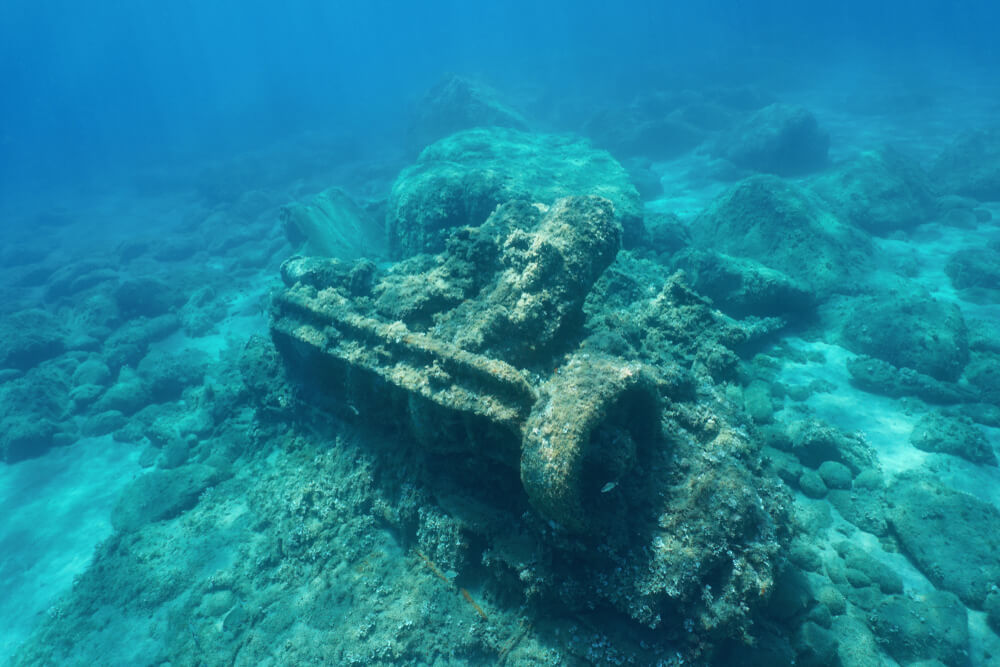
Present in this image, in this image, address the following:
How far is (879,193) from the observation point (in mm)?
15008

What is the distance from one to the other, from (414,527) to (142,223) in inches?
1550

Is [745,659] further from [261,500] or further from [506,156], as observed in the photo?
[506,156]

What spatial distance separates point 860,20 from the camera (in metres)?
76.6

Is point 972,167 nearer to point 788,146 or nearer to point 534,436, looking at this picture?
point 788,146

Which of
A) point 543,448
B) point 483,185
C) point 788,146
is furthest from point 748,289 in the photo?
point 788,146

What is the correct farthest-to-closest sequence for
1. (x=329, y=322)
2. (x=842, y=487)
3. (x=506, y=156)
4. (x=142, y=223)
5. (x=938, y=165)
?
(x=142, y=223) → (x=938, y=165) → (x=506, y=156) → (x=329, y=322) → (x=842, y=487)

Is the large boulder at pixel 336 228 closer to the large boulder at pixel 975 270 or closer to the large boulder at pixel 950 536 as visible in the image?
the large boulder at pixel 950 536

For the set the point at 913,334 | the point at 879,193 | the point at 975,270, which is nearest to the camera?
the point at 913,334

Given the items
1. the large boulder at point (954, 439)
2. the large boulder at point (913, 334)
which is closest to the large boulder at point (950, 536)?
the large boulder at point (954, 439)

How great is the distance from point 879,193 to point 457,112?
78.1ft

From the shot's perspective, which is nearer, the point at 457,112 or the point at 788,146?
the point at 788,146

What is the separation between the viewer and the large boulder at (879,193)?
14602mm

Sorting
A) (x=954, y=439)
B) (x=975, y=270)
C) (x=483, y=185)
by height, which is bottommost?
(x=954, y=439)

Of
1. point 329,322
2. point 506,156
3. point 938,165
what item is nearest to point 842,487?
point 329,322
